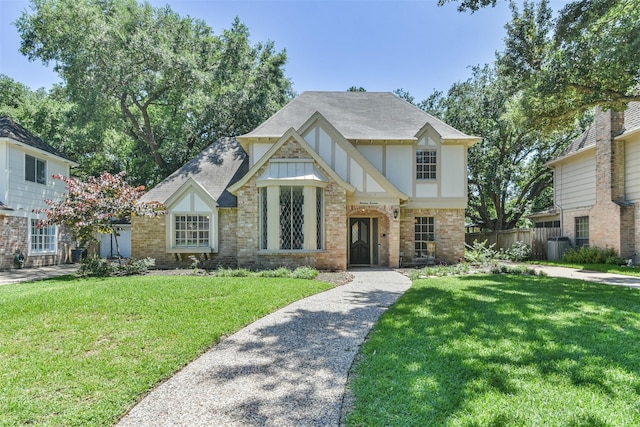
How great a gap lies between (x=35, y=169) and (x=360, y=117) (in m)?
15.8

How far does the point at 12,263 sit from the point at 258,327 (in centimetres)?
1513

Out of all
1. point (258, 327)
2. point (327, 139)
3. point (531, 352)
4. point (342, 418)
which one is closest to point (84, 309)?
point (258, 327)

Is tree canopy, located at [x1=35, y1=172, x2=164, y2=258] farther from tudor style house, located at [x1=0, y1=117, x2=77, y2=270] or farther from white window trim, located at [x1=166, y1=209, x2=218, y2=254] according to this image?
tudor style house, located at [x1=0, y1=117, x2=77, y2=270]

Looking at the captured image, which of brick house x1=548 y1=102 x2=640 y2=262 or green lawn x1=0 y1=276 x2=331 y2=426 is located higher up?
brick house x1=548 y1=102 x2=640 y2=262

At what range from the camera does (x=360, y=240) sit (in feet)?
52.6

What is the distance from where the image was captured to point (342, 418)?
3.34 meters

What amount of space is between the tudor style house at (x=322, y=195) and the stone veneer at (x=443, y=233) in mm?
46

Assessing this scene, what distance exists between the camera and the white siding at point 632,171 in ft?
49.3

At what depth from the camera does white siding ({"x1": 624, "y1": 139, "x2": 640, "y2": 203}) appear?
15.0 meters

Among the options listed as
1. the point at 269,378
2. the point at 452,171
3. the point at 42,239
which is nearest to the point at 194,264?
the point at 42,239

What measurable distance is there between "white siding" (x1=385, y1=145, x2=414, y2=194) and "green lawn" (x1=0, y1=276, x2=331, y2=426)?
330 inches

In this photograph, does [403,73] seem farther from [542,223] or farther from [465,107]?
[542,223]

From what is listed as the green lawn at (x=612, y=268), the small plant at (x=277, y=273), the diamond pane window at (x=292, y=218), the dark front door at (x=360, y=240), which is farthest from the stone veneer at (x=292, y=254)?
the green lawn at (x=612, y=268)

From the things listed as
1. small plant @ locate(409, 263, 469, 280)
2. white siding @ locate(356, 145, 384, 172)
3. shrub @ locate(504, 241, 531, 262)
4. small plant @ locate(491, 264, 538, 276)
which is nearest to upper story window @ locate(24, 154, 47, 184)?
white siding @ locate(356, 145, 384, 172)
